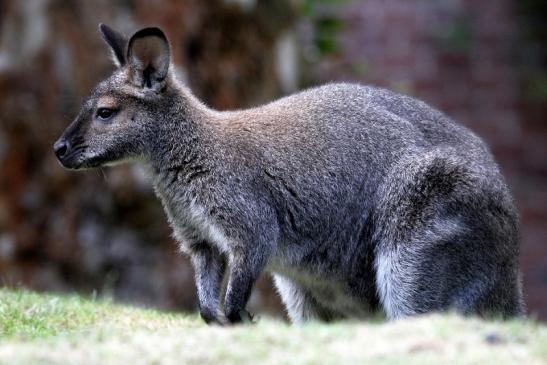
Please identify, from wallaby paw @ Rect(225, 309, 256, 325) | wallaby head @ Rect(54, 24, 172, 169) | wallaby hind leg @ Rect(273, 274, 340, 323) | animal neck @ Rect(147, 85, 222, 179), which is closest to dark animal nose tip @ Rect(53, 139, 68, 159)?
wallaby head @ Rect(54, 24, 172, 169)

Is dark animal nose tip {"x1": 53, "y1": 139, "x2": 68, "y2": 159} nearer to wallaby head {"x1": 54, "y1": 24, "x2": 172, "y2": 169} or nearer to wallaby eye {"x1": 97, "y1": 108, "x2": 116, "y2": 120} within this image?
wallaby head {"x1": 54, "y1": 24, "x2": 172, "y2": 169}

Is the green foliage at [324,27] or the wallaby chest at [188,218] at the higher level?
the green foliage at [324,27]

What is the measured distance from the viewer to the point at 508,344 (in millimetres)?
5730

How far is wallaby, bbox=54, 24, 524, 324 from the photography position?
7723 millimetres

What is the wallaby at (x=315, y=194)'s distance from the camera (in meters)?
7.72

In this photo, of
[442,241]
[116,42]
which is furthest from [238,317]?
[116,42]

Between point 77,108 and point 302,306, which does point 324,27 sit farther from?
point 302,306

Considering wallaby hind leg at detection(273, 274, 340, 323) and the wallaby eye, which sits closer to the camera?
the wallaby eye

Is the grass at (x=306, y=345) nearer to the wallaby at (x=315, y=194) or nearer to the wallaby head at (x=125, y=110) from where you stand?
the wallaby at (x=315, y=194)

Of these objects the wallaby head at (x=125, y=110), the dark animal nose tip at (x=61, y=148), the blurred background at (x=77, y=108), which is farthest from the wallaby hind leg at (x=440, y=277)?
the blurred background at (x=77, y=108)

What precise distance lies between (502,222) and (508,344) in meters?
2.22

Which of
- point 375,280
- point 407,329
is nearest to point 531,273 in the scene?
point 375,280

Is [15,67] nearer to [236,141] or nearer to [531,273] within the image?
[236,141]

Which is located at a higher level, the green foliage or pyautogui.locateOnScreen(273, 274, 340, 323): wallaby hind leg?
the green foliage
